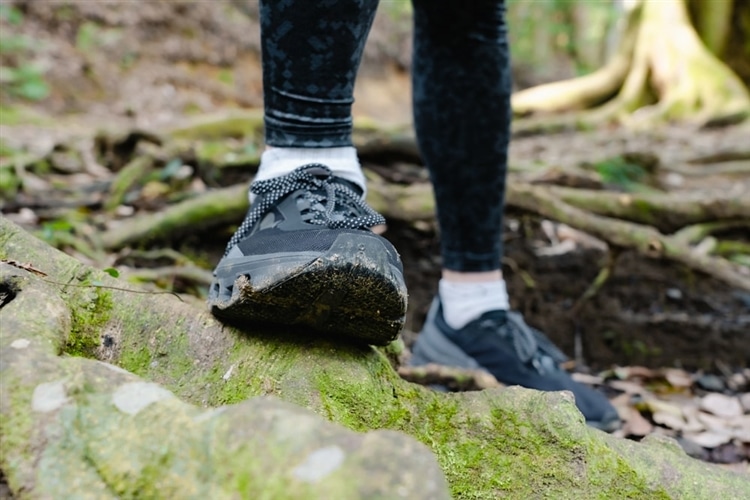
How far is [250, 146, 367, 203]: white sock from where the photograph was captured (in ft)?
4.03

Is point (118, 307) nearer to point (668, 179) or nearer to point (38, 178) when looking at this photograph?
point (38, 178)

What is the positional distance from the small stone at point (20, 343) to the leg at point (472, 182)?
1181mm

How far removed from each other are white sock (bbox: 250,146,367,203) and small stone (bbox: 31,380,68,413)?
63 cm

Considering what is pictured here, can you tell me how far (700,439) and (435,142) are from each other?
3.46 ft

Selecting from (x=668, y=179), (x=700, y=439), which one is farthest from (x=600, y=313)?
(x=668, y=179)

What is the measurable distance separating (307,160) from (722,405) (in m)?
1.66

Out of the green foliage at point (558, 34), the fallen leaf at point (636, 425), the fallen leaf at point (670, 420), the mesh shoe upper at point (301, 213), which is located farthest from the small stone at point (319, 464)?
the green foliage at point (558, 34)

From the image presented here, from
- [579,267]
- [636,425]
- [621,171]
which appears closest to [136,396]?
[636,425]

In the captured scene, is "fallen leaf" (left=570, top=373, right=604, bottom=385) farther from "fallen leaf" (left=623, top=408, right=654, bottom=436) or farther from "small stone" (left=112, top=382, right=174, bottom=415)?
"small stone" (left=112, top=382, right=174, bottom=415)

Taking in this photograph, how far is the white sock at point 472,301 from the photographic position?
68.7 inches

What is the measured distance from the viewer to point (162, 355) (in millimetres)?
1046

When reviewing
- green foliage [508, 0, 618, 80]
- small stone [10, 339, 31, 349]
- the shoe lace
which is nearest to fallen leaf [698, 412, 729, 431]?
the shoe lace

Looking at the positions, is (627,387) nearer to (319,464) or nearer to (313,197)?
(313,197)

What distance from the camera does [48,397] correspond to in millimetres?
674
